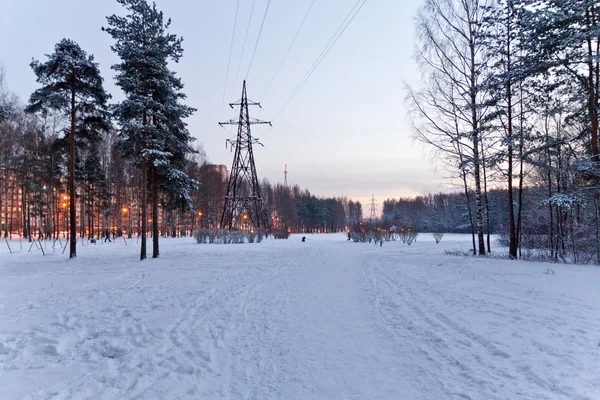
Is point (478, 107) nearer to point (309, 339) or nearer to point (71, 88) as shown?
point (309, 339)

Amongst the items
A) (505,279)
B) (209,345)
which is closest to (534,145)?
(505,279)

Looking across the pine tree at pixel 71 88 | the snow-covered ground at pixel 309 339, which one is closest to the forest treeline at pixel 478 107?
the pine tree at pixel 71 88

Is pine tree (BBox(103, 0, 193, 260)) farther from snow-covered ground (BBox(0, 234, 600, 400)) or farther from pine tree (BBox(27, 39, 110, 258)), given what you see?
snow-covered ground (BBox(0, 234, 600, 400))

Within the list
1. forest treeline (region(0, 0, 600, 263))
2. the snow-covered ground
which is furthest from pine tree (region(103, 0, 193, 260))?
the snow-covered ground

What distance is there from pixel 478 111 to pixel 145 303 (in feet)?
47.6

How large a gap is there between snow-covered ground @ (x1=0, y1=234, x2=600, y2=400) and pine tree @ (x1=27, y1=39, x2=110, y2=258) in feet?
33.0

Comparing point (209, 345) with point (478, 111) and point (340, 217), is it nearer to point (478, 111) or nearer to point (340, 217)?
point (478, 111)

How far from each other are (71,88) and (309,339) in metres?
17.4

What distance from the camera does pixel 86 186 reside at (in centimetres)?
3312

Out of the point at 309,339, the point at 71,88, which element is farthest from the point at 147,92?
the point at 309,339

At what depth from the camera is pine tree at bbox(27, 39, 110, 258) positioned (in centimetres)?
1493

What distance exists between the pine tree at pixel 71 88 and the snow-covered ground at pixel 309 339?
10053 millimetres

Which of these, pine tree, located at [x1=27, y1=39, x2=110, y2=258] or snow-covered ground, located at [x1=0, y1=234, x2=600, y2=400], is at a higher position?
pine tree, located at [x1=27, y1=39, x2=110, y2=258]

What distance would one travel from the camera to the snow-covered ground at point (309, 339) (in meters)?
3.32
